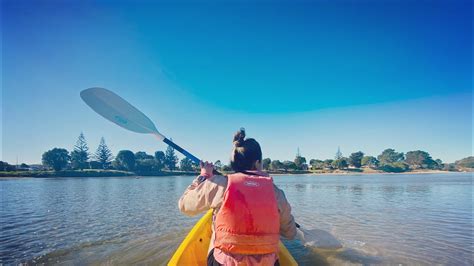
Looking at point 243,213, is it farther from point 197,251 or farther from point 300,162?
point 300,162

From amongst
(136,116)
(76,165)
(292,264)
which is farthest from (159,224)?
(76,165)

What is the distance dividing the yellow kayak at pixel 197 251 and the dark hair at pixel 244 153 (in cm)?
153

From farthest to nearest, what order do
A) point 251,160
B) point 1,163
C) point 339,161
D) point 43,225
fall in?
point 339,161, point 1,163, point 43,225, point 251,160

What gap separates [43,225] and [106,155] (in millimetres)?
96116

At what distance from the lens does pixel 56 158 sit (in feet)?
257

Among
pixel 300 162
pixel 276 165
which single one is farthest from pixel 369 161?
pixel 276 165

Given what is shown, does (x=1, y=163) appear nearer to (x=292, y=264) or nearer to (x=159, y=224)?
(x=159, y=224)

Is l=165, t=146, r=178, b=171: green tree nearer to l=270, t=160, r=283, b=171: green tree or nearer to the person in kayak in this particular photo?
l=270, t=160, r=283, b=171: green tree

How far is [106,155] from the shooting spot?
95625mm

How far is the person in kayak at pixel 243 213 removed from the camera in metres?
2.28

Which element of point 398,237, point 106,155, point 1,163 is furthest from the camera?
point 106,155

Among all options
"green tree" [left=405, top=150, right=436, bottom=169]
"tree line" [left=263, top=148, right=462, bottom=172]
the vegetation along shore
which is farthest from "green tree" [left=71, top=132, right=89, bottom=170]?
"green tree" [left=405, top=150, right=436, bottom=169]

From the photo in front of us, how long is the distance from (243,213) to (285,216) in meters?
0.51

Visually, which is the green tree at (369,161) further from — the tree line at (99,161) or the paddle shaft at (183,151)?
the paddle shaft at (183,151)
